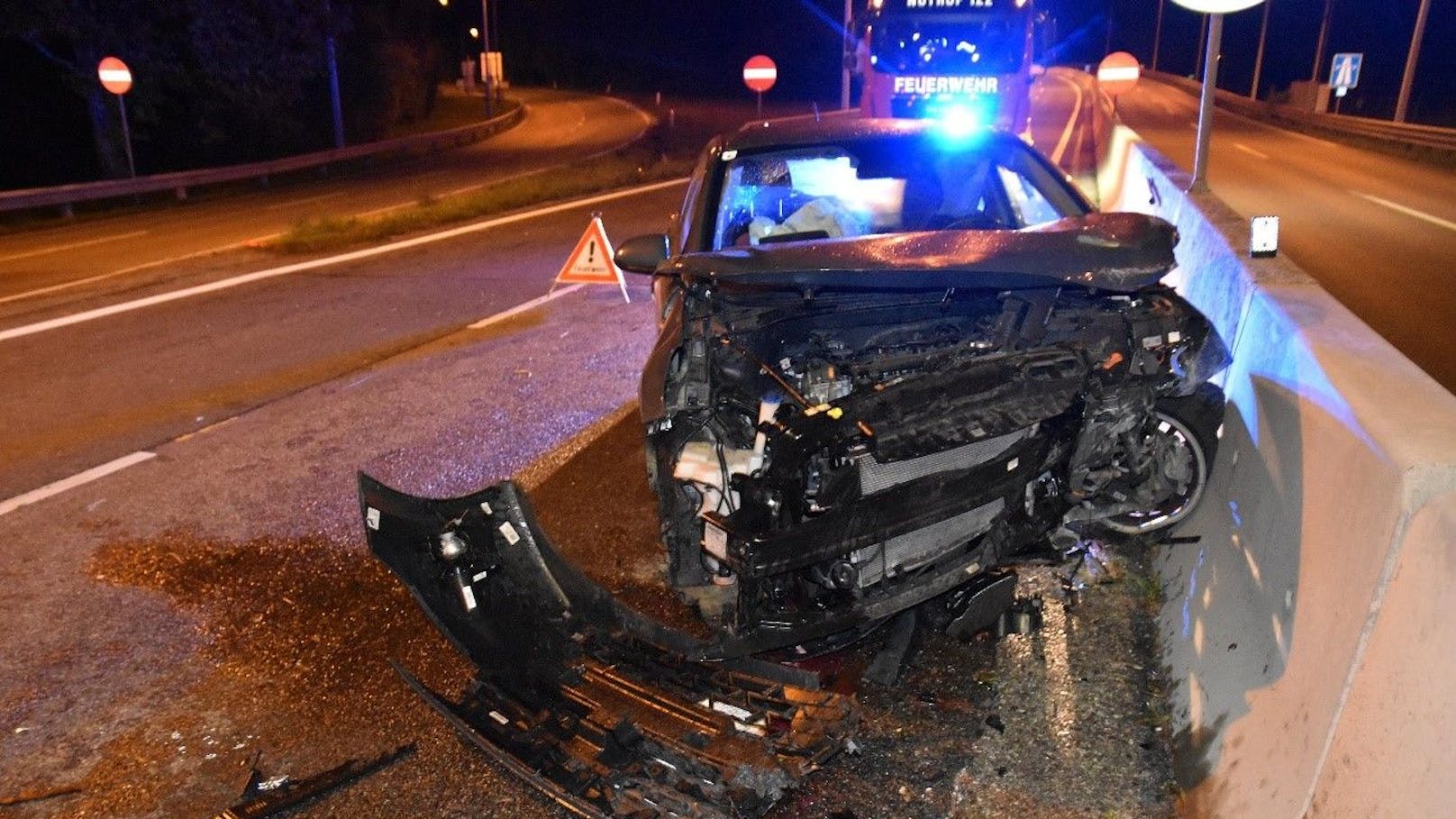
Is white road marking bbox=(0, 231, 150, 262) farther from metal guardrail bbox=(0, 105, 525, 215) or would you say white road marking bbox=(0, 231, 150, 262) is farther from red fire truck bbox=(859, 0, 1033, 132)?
red fire truck bbox=(859, 0, 1033, 132)

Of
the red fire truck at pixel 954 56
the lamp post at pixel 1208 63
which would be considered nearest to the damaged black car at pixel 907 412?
the lamp post at pixel 1208 63

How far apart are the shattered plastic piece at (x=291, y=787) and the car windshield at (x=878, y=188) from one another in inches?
118

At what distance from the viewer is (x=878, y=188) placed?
5.56 meters

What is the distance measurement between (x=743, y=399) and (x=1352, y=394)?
1959 mm

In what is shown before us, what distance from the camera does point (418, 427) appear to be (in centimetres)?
698

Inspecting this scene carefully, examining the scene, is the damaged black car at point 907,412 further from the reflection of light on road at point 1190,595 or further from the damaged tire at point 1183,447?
the reflection of light on road at point 1190,595

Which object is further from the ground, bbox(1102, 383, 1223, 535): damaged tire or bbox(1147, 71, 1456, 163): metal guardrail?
bbox(1102, 383, 1223, 535): damaged tire

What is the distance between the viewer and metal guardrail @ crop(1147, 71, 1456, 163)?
941 inches

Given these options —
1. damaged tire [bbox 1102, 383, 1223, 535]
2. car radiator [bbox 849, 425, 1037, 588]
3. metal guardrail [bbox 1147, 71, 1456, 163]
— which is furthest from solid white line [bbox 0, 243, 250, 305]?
metal guardrail [bbox 1147, 71, 1456, 163]

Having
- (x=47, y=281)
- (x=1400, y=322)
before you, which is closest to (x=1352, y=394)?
(x=1400, y=322)

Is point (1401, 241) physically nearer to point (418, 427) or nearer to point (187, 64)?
point (418, 427)

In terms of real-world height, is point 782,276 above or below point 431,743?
above

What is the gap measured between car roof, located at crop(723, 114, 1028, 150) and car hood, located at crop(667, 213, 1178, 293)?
1.65m

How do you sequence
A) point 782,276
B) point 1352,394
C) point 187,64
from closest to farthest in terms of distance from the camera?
point 1352,394
point 782,276
point 187,64
